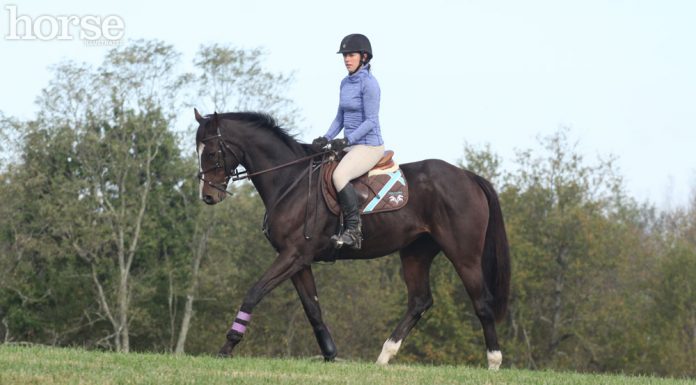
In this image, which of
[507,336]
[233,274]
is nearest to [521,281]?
[507,336]

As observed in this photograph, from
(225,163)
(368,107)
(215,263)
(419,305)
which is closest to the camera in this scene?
(225,163)

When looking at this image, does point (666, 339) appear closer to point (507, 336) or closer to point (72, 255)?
point (507, 336)

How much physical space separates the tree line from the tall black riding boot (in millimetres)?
39043

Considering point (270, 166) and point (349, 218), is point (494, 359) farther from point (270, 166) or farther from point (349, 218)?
point (270, 166)

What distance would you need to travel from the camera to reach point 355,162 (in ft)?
41.6

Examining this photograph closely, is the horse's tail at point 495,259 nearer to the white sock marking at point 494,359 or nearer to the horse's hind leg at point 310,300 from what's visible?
the white sock marking at point 494,359

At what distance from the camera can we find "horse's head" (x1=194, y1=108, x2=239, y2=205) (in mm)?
12383

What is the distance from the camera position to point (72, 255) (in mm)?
51781

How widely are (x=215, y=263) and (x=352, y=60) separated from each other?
42.3 metres

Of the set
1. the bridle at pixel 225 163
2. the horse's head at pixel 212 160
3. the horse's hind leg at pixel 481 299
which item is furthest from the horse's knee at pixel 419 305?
the horse's head at pixel 212 160

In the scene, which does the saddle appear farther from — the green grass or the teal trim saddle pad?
the green grass

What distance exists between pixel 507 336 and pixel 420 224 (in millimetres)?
42915

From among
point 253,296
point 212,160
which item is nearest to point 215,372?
point 253,296

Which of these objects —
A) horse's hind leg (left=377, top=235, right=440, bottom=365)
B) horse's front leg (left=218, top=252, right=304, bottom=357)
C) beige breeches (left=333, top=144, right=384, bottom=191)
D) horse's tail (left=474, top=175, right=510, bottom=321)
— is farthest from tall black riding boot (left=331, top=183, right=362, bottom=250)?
horse's tail (left=474, top=175, right=510, bottom=321)
